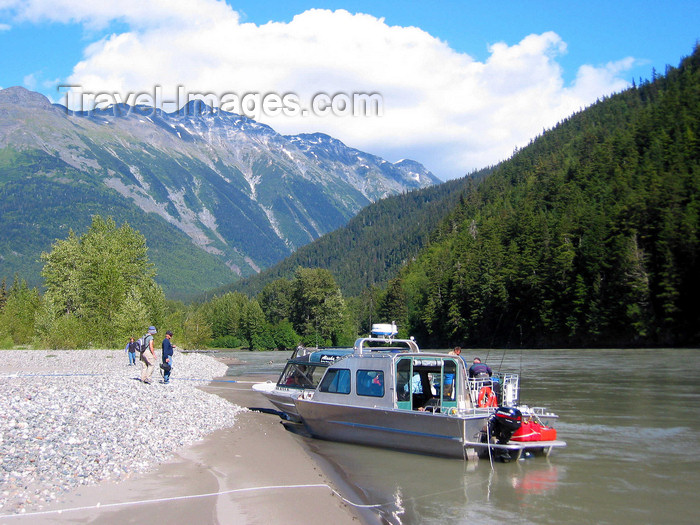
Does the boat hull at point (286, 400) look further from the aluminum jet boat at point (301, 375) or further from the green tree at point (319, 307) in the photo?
the green tree at point (319, 307)

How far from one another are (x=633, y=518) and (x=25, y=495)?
10.6 meters

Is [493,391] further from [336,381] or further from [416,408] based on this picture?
[336,381]

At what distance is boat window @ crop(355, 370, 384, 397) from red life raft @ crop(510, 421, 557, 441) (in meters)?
3.73

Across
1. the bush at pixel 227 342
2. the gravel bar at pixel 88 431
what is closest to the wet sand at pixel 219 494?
the gravel bar at pixel 88 431

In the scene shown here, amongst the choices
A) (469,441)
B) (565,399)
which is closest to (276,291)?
(565,399)

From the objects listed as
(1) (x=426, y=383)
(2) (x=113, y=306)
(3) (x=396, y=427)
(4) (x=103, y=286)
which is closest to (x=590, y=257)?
(2) (x=113, y=306)

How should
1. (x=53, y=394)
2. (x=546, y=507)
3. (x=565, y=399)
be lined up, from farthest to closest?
1. (x=565, y=399)
2. (x=53, y=394)
3. (x=546, y=507)

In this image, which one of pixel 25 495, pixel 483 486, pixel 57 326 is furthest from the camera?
pixel 57 326

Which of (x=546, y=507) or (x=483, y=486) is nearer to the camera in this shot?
(x=546, y=507)

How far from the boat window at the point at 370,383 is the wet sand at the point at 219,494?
2440 mm

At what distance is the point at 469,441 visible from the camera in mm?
14812

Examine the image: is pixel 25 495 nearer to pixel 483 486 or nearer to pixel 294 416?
pixel 483 486

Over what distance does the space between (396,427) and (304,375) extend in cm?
727

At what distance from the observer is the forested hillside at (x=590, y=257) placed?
66625 mm
